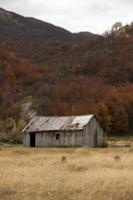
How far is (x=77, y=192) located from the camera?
50.7 feet

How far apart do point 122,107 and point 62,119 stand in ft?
170

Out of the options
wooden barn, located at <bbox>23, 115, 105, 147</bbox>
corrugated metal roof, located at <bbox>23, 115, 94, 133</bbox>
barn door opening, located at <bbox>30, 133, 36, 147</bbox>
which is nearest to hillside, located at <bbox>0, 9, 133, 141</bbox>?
barn door opening, located at <bbox>30, 133, 36, 147</bbox>

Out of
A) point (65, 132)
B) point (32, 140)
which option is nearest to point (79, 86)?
point (32, 140)

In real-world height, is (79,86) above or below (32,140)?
above

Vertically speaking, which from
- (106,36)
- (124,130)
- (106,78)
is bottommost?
(124,130)

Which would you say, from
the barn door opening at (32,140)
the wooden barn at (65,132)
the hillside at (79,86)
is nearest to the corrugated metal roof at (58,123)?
the wooden barn at (65,132)

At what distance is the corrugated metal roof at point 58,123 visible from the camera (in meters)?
63.3

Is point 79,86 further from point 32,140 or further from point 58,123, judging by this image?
point 58,123

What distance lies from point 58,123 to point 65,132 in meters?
2.39

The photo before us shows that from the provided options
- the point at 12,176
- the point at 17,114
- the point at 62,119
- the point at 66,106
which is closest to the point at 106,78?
the point at 66,106

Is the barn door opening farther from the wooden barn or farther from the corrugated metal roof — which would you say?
the corrugated metal roof

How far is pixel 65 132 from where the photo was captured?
63500mm

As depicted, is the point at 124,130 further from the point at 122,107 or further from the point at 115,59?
the point at 115,59

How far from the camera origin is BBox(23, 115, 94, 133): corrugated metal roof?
63281 millimetres
